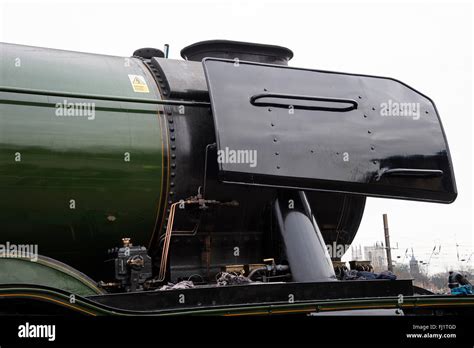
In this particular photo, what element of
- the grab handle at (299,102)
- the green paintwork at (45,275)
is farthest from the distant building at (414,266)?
the green paintwork at (45,275)

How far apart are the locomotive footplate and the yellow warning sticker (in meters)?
1.82

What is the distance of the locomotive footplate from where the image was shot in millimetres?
4098

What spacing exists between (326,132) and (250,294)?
162cm

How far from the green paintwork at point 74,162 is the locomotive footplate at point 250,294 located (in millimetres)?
852

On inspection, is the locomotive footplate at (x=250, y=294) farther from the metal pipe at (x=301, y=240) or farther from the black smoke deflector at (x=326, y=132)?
the black smoke deflector at (x=326, y=132)

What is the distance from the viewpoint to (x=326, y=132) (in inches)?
205

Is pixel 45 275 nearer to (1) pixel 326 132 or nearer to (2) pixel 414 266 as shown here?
(1) pixel 326 132

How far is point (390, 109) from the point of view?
18.5 feet

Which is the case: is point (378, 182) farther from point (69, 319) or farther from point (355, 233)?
point (69, 319)

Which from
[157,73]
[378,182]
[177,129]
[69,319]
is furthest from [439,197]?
[69,319]

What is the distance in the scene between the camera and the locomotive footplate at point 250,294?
4.10m

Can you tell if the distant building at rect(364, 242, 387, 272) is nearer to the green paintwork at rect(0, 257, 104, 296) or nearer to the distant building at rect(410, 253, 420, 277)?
the distant building at rect(410, 253, 420, 277)

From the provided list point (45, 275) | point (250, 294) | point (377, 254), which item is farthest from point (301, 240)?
point (377, 254)

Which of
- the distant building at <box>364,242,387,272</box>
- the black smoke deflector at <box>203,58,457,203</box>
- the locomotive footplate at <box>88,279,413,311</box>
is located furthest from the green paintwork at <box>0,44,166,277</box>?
the distant building at <box>364,242,387,272</box>
